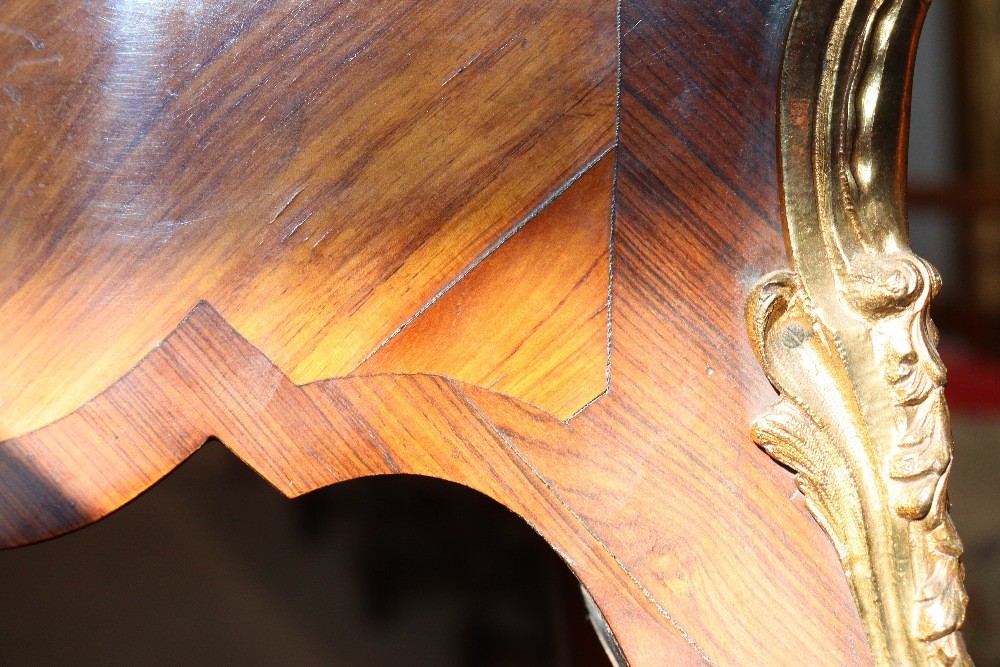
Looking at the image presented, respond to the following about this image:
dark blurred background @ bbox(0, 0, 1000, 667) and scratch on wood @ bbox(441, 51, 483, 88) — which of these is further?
dark blurred background @ bbox(0, 0, 1000, 667)

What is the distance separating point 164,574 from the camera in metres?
1.19

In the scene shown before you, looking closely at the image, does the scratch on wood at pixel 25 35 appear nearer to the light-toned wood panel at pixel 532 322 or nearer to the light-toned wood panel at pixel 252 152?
the light-toned wood panel at pixel 252 152

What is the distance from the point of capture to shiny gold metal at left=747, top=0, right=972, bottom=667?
33 centimetres

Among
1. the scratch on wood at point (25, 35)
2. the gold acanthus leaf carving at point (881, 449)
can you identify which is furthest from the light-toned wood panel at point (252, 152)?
the gold acanthus leaf carving at point (881, 449)

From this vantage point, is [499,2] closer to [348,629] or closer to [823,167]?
[823,167]

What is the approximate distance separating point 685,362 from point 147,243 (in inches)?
7.5

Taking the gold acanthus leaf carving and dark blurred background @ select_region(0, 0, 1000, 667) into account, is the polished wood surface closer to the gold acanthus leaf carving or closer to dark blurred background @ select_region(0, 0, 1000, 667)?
the gold acanthus leaf carving

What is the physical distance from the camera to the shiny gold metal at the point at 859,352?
0.33 metres

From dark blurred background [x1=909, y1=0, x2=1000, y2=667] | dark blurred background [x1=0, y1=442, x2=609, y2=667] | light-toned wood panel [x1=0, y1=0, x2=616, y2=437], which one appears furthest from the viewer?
dark blurred background [x1=909, y1=0, x2=1000, y2=667]

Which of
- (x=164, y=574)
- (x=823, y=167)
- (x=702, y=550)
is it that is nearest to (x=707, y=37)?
(x=823, y=167)

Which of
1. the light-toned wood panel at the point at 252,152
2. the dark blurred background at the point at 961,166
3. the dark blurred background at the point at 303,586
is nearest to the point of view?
the light-toned wood panel at the point at 252,152

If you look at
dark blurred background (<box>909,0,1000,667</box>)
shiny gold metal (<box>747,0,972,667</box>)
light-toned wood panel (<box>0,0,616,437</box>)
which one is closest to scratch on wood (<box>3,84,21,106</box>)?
light-toned wood panel (<box>0,0,616,437</box>)

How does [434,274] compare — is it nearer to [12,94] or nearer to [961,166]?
[12,94]

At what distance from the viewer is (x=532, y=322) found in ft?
1.13
